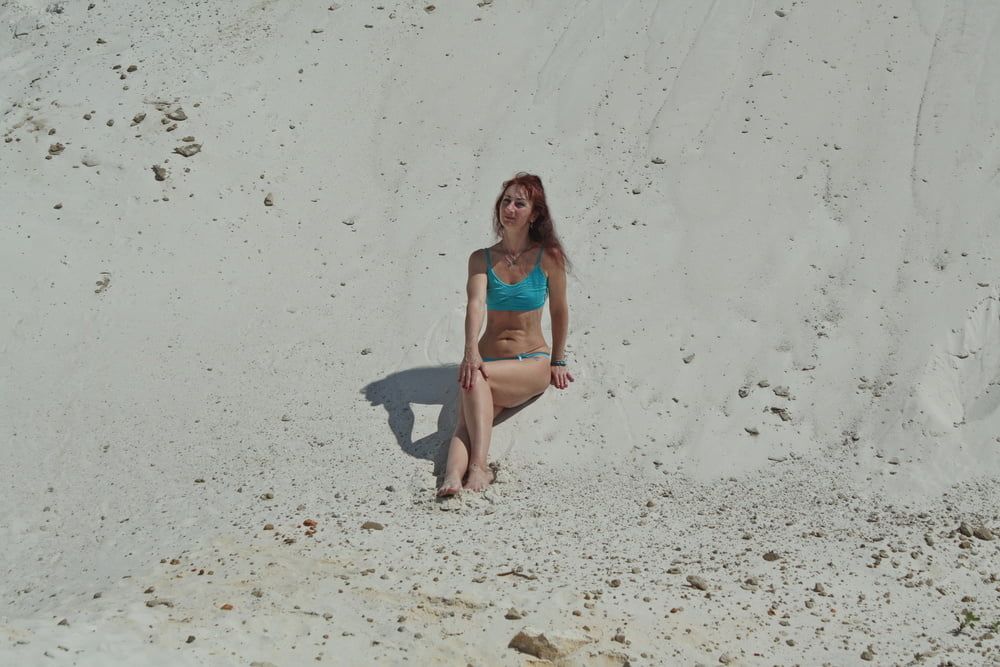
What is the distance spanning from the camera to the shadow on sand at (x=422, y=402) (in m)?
4.36

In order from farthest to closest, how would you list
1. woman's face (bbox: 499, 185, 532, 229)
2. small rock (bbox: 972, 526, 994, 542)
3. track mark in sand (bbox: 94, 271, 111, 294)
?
1. track mark in sand (bbox: 94, 271, 111, 294)
2. woman's face (bbox: 499, 185, 532, 229)
3. small rock (bbox: 972, 526, 994, 542)

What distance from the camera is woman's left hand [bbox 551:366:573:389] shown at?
4582 millimetres

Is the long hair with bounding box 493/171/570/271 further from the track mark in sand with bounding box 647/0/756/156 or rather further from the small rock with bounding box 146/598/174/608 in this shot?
the small rock with bounding box 146/598/174/608

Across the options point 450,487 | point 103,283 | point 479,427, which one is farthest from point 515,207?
point 103,283

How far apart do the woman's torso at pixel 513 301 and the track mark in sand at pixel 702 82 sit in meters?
1.62

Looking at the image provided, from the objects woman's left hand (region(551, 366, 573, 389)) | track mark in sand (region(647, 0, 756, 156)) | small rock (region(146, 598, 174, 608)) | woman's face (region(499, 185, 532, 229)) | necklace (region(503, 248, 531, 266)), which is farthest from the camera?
track mark in sand (region(647, 0, 756, 156))

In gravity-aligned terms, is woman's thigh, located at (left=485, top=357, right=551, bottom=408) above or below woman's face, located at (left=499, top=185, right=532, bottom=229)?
below

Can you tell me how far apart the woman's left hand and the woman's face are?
26.1 inches

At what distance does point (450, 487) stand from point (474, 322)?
680 mm

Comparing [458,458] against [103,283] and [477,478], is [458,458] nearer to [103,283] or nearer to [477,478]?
[477,478]

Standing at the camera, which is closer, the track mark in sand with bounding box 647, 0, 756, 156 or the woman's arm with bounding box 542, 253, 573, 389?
the woman's arm with bounding box 542, 253, 573, 389

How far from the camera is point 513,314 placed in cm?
445

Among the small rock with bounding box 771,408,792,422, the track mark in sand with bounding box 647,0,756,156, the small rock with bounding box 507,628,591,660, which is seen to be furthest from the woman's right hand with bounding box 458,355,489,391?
the track mark in sand with bounding box 647,0,756,156

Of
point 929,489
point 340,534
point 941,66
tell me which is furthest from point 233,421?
point 941,66
